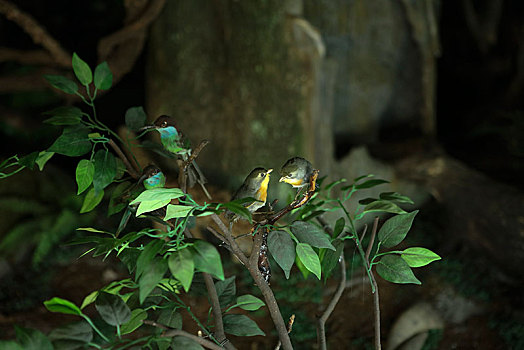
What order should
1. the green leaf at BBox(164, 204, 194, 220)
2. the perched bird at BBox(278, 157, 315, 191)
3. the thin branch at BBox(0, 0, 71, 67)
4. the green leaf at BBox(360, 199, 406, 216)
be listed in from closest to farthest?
the green leaf at BBox(164, 204, 194, 220), the perched bird at BBox(278, 157, 315, 191), the green leaf at BBox(360, 199, 406, 216), the thin branch at BBox(0, 0, 71, 67)

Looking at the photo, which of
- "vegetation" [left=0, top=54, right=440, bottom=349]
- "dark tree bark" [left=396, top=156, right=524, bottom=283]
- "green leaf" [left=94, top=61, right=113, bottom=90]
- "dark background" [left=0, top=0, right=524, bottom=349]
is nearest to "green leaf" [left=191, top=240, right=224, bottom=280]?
"vegetation" [left=0, top=54, right=440, bottom=349]

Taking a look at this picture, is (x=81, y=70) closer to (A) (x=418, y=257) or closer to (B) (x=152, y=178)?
(B) (x=152, y=178)

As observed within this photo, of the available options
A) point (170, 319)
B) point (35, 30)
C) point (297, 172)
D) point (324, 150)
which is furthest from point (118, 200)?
point (324, 150)

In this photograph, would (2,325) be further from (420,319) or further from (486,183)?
(486,183)

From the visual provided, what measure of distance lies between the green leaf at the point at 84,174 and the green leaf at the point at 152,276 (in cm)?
25

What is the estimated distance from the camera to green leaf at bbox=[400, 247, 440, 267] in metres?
0.75

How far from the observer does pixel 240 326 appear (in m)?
0.78

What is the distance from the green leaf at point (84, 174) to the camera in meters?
0.75

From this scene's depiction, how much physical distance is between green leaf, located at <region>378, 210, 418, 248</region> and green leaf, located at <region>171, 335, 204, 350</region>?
36cm

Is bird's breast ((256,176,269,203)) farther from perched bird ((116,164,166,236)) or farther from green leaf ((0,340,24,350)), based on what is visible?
green leaf ((0,340,24,350))

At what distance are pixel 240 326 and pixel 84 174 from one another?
14.5 inches

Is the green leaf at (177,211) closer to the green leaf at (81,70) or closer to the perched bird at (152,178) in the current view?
the perched bird at (152,178)

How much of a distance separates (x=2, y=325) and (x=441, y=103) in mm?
4043

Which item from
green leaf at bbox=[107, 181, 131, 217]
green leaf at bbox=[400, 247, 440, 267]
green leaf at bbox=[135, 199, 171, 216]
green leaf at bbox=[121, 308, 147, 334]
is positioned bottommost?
green leaf at bbox=[400, 247, 440, 267]
